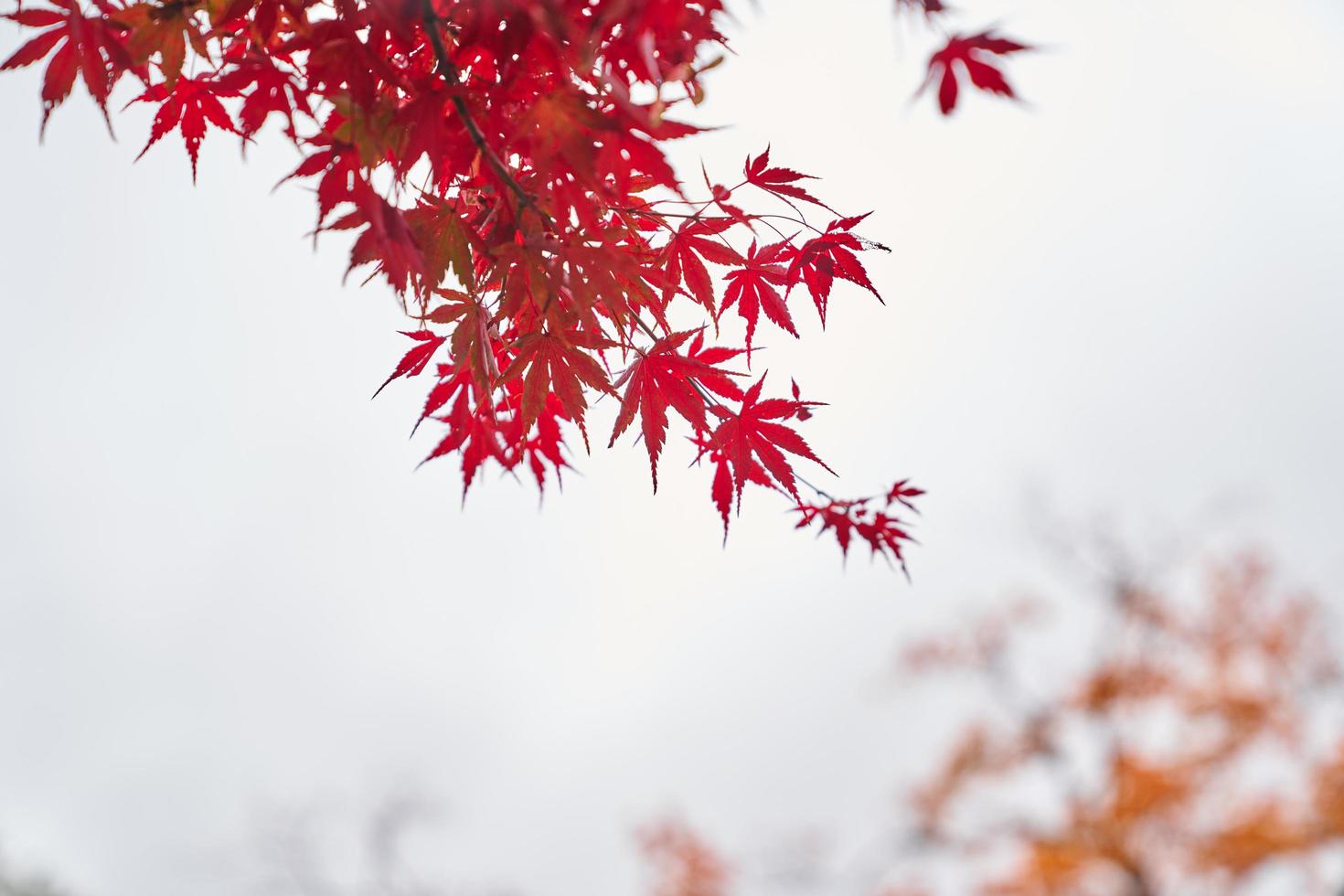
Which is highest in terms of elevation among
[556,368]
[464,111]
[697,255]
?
[697,255]

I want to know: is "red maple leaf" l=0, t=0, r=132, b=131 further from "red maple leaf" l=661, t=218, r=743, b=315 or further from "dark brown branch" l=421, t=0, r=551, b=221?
"red maple leaf" l=661, t=218, r=743, b=315

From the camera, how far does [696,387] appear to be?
1667 mm

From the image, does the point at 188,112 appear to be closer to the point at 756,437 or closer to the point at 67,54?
the point at 67,54

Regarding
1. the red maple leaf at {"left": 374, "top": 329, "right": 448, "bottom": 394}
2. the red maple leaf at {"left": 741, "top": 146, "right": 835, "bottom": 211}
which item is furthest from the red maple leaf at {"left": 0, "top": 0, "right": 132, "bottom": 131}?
the red maple leaf at {"left": 741, "top": 146, "right": 835, "bottom": 211}

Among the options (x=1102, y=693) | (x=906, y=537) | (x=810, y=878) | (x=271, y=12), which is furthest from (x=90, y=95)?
(x=810, y=878)

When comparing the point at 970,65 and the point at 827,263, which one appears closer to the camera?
the point at 970,65

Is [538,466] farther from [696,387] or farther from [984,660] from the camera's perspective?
[984,660]

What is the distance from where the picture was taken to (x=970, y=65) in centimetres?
121

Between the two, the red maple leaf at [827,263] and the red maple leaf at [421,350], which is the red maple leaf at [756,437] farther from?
Result: the red maple leaf at [421,350]

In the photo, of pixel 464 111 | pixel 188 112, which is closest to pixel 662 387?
pixel 464 111

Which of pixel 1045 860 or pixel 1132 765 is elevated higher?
pixel 1132 765

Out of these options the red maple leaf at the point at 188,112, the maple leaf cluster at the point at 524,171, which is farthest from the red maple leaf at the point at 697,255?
the red maple leaf at the point at 188,112

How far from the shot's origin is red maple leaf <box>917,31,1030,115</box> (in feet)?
3.88

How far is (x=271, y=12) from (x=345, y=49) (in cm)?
22
